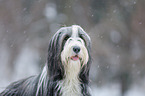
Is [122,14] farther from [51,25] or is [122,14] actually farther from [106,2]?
[51,25]

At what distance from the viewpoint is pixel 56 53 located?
4.88 meters

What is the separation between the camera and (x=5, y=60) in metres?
13.0

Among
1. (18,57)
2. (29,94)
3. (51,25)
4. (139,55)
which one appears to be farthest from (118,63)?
(29,94)

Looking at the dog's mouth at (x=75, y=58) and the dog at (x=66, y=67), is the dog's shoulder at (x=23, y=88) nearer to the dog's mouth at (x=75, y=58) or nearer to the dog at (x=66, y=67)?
the dog at (x=66, y=67)

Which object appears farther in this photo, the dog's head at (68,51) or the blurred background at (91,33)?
the blurred background at (91,33)

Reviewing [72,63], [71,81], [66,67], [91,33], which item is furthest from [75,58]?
[91,33]

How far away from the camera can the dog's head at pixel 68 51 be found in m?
4.73

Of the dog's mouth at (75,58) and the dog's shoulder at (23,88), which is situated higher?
the dog's mouth at (75,58)

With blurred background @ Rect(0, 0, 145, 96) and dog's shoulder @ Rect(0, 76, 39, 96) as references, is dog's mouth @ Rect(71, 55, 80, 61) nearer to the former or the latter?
dog's shoulder @ Rect(0, 76, 39, 96)

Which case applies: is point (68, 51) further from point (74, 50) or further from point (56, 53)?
→ point (56, 53)

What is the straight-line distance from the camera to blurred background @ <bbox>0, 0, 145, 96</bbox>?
1230 cm

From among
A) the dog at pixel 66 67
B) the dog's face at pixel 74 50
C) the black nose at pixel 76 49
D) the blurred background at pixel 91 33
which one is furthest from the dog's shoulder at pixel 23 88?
the blurred background at pixel 91 33

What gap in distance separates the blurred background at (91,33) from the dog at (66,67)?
6.86 m

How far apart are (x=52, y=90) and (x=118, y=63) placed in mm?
7837
